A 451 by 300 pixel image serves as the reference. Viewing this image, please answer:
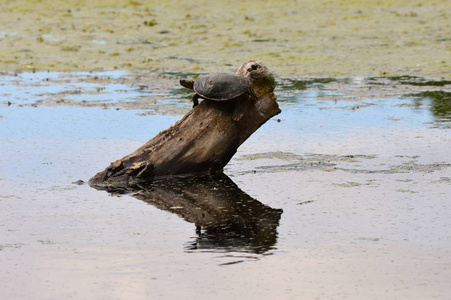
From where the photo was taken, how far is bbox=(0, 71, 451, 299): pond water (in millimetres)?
4273

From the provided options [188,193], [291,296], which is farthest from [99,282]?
[188,193]

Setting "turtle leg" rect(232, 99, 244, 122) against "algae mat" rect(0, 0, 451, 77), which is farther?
"algae mat" rect(0, 0, 451, 77)

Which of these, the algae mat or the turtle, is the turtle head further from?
the algae mat

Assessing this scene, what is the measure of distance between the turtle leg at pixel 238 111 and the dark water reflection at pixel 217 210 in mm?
482

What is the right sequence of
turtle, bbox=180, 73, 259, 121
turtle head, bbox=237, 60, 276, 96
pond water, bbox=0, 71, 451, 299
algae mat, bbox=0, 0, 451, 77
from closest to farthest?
1. pond water, bbox=0, 71, 451, 299
2. turtle, bbox=180, 73, 259, 121
3. turtle head, bbox=237, 60, 276, 96
4. algae mat, bbox=0, 0, 451, 77

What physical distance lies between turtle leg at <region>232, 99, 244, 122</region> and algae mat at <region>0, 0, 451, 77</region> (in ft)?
18.8

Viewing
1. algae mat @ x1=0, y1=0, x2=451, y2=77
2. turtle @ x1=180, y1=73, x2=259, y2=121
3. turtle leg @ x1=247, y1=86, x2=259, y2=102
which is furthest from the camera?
algae mat @ x1=0, y1=0, x2=451, y2=77

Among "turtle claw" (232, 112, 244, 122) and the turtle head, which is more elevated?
the turtle head

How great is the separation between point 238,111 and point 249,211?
1268 mm

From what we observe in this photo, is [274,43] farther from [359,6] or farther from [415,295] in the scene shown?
[415,295]

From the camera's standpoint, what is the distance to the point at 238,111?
21.9 ft

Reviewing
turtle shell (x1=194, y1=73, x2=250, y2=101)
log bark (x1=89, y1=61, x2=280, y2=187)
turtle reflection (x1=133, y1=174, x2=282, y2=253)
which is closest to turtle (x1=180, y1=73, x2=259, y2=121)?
turtle shell (x1=194, y1=73, x2=250, y2=101)

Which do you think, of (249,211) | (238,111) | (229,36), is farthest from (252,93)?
(229,36)

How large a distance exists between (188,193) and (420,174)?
1.90 meters
